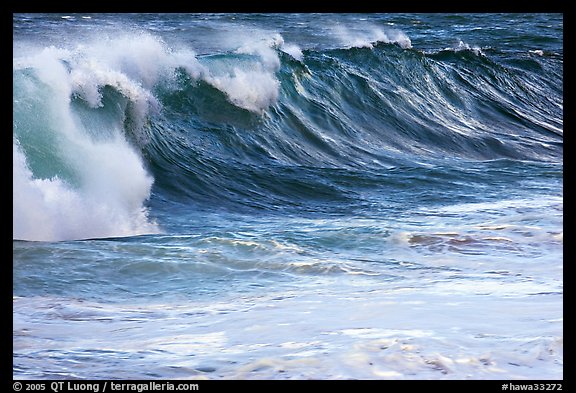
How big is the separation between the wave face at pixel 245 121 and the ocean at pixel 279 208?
0.04m

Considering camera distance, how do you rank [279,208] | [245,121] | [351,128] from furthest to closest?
[351,128] → [245,121] → [279,208]

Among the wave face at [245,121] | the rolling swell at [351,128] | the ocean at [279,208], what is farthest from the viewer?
the rolling swell at [351,128]

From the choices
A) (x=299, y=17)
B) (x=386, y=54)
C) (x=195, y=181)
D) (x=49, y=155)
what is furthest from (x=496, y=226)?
(x=299, y=17)

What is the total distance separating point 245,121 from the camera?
1298 centimetres

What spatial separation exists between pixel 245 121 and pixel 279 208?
12.3 feet

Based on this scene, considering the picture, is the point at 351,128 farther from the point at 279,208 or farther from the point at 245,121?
the point at 279,208

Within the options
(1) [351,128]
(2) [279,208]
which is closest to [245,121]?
(1) [351,128]

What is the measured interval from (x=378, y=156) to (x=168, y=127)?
306 centimetres

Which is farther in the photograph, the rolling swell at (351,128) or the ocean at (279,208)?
the rolling swell at (351,128)

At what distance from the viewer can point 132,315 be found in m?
5.32

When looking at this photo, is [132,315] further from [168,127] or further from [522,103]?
[522,103]

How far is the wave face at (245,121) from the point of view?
8.95 meters

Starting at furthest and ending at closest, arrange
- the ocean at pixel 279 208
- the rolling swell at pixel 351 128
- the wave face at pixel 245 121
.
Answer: the rolling swell at pixel 351 128
the wave face at pixel 245 121
the ocean at pixel 279 208
